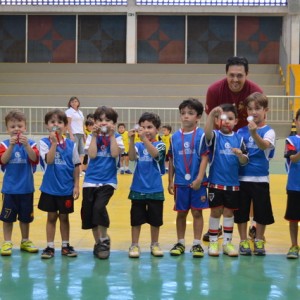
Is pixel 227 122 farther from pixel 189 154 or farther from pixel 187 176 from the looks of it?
pixel 187 176

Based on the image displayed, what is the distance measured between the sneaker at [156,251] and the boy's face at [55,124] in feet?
4.71

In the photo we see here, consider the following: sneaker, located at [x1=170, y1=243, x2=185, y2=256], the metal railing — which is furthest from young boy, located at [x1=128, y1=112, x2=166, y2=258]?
the metal railing

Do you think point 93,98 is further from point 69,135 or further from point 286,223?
point 286,223

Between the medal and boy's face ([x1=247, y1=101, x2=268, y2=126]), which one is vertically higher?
boy's face ([x1=247, y1=101, x2=268, y2=126])

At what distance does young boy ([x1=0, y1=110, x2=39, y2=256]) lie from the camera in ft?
19.6

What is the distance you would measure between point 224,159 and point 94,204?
4.37 feet

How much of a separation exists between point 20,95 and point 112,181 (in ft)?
60.6

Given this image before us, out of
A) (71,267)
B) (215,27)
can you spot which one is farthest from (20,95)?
(71,267)

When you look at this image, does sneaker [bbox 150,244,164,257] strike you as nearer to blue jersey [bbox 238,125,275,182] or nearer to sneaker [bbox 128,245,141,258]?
sneaker [bbox 128,245,141,258]

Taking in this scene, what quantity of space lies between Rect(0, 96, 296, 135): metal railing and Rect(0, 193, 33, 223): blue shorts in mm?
12634

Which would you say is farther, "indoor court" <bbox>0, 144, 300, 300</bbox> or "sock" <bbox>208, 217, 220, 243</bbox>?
"sock" <bbox>208, 217, 220, 243</bbox>

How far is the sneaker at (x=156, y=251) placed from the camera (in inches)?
230

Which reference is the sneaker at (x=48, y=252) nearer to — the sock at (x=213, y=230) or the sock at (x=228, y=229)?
the sock at (x=213, y=230)

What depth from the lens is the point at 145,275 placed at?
5.15 meters
